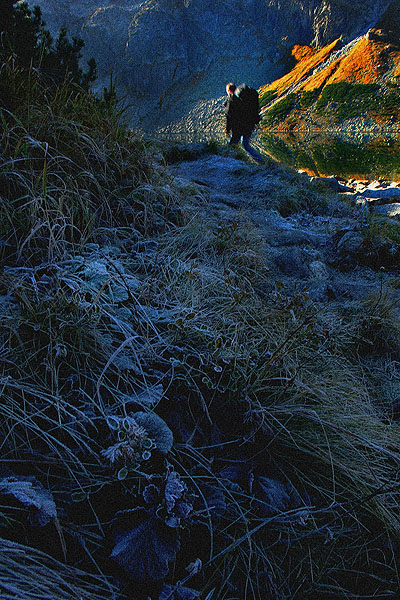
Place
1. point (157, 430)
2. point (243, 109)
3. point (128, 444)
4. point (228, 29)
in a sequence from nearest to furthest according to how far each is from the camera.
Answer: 1. point (128, 444)
2. point (157, 430)
3. point (243, 109)
4. point (228, 29)

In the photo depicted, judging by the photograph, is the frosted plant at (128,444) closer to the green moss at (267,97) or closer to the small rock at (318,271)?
the small rock at (318,271)

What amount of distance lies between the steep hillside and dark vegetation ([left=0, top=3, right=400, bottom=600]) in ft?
221

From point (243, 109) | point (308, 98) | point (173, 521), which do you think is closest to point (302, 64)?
point (308, 98)

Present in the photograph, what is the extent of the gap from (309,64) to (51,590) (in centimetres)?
11049

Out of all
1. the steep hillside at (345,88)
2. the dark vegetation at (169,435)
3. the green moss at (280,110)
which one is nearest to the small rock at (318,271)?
the dark vegetation at (169,435)

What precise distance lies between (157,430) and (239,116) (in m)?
10.4

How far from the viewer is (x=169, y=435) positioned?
1006mm

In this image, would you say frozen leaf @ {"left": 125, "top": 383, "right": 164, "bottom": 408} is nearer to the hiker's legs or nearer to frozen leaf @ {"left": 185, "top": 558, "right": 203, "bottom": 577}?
frozen leaf @ {"left": 185, "top": 558, "right": 203, "bottom": 577}

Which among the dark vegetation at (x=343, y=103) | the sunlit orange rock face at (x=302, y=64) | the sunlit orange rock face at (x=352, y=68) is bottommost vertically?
the dark vegetation at (x=343, y=103)

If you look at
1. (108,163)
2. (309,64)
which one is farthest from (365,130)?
(108,163)

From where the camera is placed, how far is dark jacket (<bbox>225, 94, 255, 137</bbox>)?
31.6 ft

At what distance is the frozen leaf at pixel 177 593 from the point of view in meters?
0.77

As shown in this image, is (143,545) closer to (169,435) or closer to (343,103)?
(169,435)

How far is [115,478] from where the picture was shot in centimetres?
93
